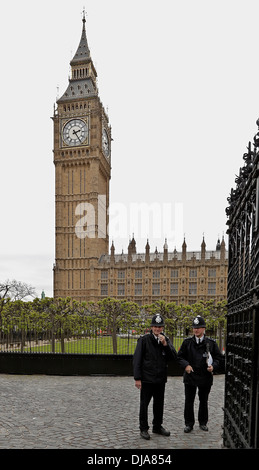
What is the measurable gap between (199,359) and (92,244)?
56062 millimetres

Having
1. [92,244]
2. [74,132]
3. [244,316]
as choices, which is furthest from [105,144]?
[244,316]

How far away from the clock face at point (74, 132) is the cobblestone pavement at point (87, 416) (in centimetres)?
5796

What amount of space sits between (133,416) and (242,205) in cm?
439

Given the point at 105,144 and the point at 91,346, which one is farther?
the point at 105,144

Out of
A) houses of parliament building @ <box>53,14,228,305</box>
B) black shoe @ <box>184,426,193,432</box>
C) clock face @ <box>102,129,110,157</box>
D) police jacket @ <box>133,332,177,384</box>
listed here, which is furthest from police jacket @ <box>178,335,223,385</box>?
clock face @ <box>102,129,110,157</box>

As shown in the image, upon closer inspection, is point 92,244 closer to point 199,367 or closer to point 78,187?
point 78,187

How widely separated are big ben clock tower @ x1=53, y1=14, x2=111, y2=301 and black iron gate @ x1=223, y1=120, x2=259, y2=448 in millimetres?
56099

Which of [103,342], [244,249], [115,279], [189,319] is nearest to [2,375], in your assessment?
[103,342]

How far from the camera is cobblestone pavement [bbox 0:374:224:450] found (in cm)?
467

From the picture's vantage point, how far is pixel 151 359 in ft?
16.4

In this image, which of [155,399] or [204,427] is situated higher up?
[155,399]

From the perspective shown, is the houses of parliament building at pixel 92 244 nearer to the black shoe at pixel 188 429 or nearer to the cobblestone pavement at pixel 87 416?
the cobblestone pavement at pixel 87 416

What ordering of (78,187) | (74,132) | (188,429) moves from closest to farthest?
(188,429) < (74,132) < (78,187)

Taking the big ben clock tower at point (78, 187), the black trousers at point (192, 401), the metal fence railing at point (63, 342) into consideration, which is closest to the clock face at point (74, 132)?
the big ben clock tower at point (78, 187)
